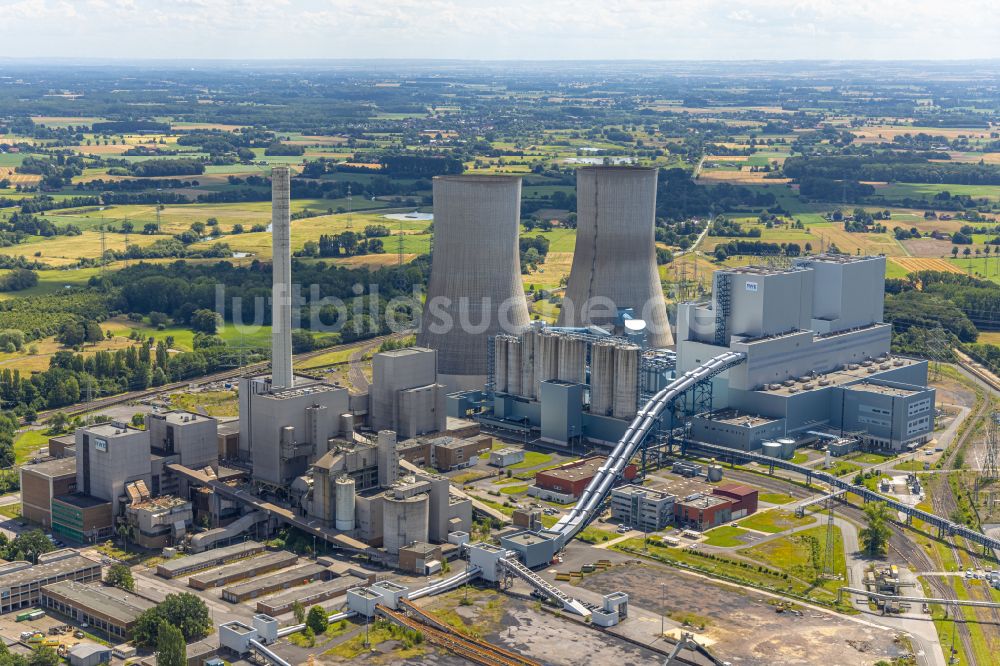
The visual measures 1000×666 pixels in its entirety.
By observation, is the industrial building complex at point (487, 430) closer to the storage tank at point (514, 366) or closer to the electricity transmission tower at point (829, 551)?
the storage tank at point (514, 366)

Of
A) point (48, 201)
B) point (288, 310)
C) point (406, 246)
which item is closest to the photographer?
point (288, 310)

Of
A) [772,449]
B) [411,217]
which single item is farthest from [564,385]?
[411,217]

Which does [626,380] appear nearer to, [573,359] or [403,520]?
[573,359]

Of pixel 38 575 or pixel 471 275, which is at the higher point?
pixel 471 275

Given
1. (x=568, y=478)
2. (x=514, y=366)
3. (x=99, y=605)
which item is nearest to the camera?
(x=99, y=605)

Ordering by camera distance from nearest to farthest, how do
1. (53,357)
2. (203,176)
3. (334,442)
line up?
(334,442) < (53,357) < (203,176)

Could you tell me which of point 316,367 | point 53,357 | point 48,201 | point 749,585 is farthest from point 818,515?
point 48,201

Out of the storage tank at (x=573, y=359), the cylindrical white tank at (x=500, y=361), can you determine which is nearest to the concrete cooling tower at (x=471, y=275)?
the cylindrical white tank at (x=500, y=361)

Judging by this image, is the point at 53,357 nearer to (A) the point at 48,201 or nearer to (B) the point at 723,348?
(B) the point at 723,348

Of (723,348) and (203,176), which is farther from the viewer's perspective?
(203,176)
